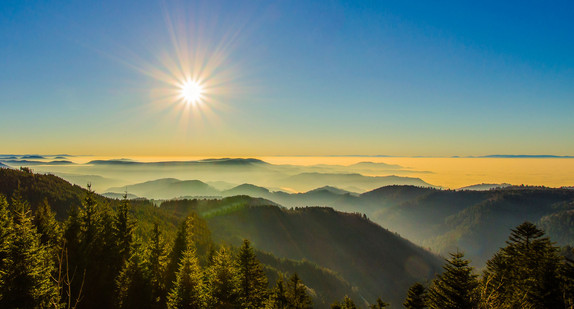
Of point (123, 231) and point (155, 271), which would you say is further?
point (123, 231)

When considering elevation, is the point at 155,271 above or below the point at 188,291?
below

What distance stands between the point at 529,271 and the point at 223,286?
98.9ft

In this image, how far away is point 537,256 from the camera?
2873 centimetres

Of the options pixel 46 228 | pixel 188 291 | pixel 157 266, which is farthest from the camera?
pixel 157 266

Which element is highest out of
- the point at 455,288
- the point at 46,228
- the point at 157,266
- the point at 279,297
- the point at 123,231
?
the point at 46,228

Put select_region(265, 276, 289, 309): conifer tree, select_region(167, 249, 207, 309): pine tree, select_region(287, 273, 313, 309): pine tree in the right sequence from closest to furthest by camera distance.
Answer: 1. select_region(167, 249, 207, 309): pine tree
2. select_region(265, 276, 289, 309): conifer tree
3. select_region(287, 273, 313, 309): pine tree

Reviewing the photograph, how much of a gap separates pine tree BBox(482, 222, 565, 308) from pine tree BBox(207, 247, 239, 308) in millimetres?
19655

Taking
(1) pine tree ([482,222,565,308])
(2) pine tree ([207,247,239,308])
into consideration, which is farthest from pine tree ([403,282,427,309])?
(2) pine tree ([207,247,239,308])

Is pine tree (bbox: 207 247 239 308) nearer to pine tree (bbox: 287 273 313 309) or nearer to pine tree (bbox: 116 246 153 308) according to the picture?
pine tree (bbox: 287 273 313 309)

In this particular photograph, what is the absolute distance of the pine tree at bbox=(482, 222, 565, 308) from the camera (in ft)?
76.6

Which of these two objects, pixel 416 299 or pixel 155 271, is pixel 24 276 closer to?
pixel 155 271

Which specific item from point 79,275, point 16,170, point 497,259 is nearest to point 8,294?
point 79,275

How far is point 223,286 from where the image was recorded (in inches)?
989

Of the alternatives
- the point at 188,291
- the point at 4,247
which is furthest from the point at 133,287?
the point at 4,247
